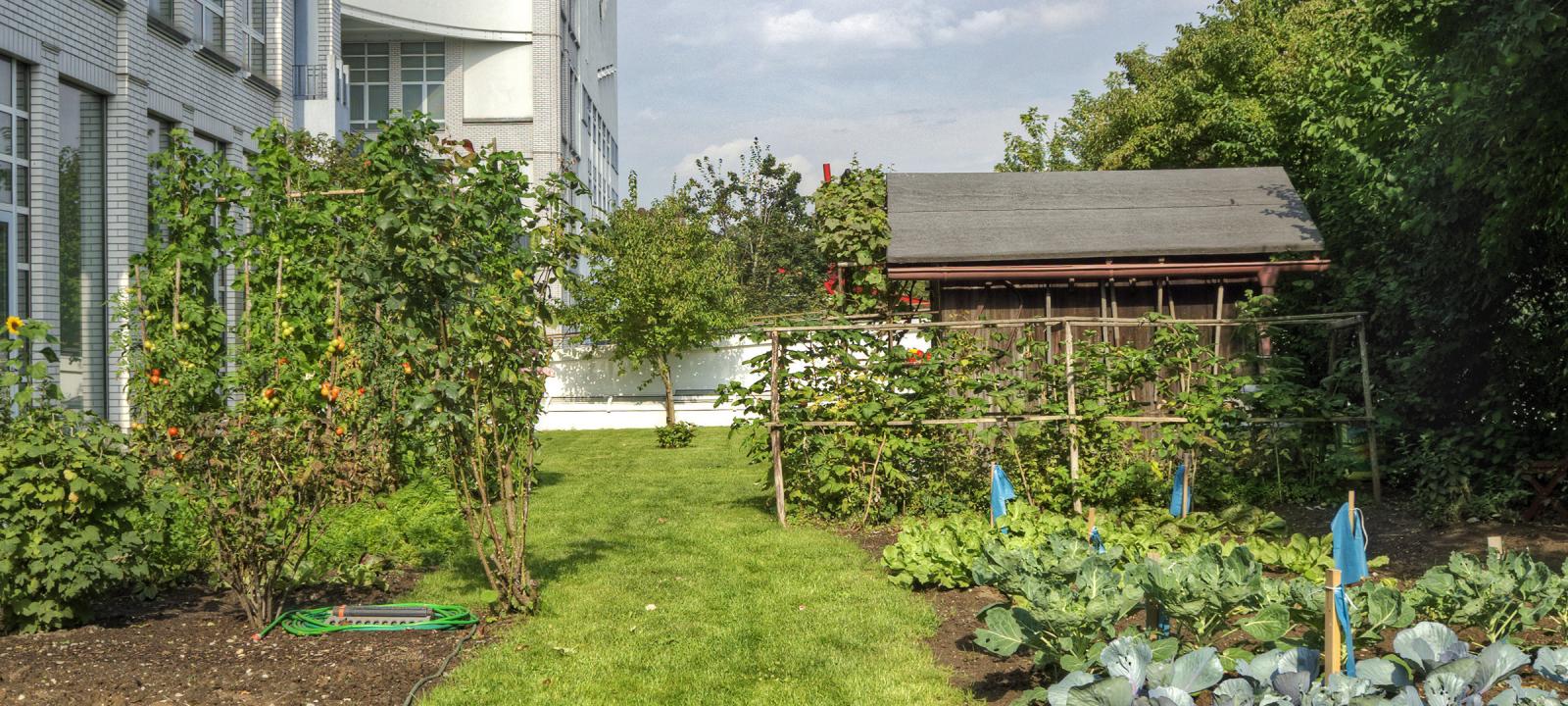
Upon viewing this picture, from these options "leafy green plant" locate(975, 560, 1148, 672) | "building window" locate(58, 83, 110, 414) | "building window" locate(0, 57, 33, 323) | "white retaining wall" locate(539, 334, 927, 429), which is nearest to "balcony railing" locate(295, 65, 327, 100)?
"white retaining wall" locate(539, 334, 927, 429)

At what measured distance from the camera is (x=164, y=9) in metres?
14.4

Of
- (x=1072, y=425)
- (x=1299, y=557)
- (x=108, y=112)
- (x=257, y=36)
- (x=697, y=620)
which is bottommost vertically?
(x=697, y=620)

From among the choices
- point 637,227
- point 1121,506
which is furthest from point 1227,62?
point 1121,506

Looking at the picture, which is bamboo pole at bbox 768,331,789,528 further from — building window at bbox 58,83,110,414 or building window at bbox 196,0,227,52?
building window at bbox 196,0,227,52

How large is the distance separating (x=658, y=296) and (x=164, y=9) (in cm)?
1045

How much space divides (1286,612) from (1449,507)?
5.61 meters

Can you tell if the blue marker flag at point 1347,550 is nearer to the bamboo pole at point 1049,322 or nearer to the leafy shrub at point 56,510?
the bamboo pole at point 1049,322

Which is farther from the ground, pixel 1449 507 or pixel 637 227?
pixel 637 227

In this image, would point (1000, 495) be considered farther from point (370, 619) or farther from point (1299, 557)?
point (370, 619)

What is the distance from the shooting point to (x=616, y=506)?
12281 mm

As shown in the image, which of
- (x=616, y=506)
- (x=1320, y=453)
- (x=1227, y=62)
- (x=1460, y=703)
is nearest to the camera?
(x=1460, y=703)

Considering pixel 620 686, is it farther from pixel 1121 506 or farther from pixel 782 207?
pixel 782 207

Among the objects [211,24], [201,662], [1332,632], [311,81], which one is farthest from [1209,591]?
[311,81]

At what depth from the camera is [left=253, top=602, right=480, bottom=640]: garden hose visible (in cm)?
657
